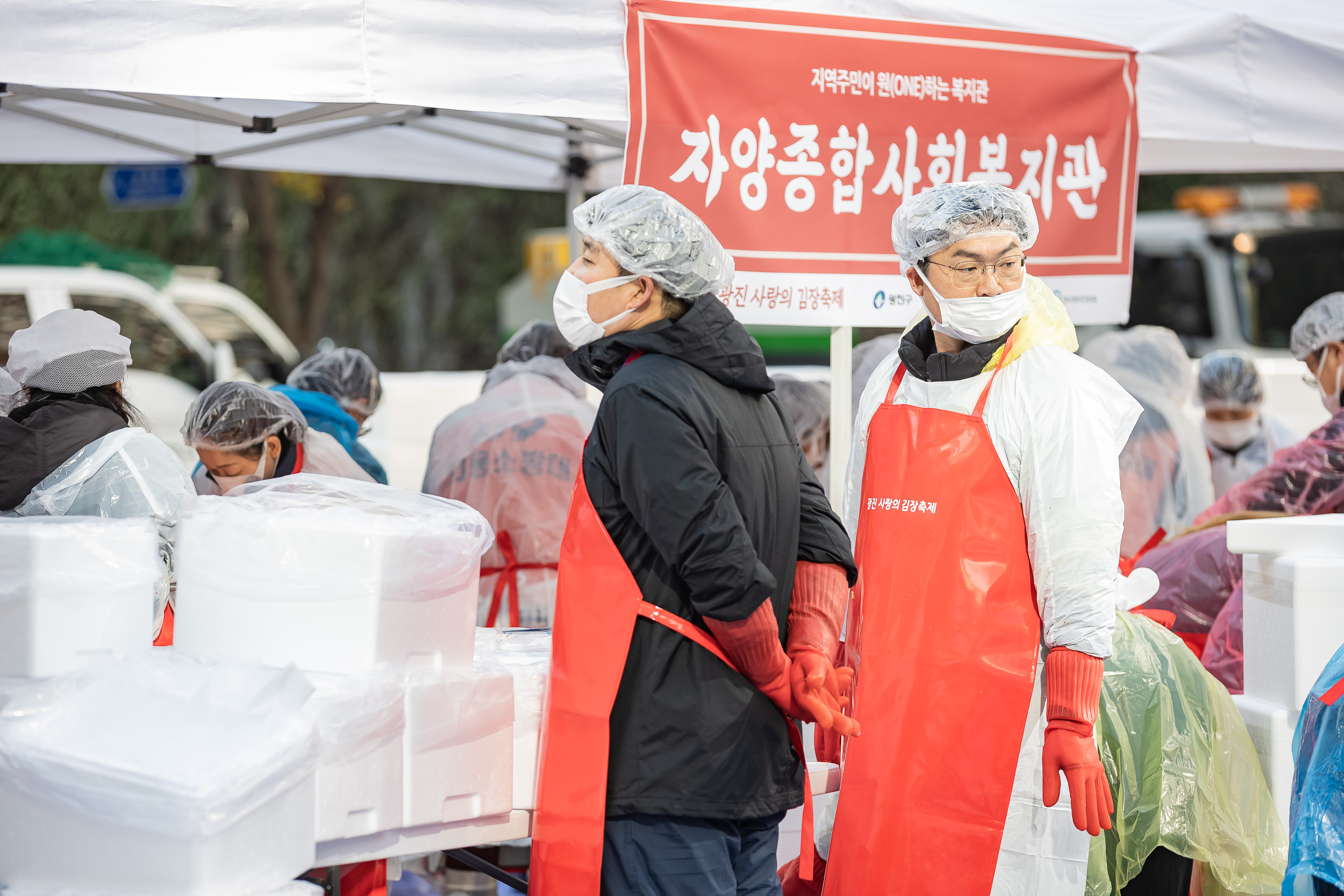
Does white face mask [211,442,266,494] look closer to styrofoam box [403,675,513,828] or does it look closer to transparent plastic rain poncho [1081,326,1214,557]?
styrofoam box [403,675,513,828]

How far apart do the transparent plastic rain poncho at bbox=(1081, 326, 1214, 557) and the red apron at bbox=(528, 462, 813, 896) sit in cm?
341

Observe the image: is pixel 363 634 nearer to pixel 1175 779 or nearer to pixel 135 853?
pixel 135 853

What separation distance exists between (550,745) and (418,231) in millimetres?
18392

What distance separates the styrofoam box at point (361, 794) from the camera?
2.17 meters

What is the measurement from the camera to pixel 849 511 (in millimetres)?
2963

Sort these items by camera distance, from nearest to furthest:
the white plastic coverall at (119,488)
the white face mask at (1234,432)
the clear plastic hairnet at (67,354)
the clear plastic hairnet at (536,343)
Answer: the white plastic coverall at (119,488) → the clear plastic hairnet at (67,354) → the clear plastic hairnet at (536,343) → the white face mask at (1234,432)

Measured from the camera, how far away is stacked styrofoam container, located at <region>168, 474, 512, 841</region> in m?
2.20

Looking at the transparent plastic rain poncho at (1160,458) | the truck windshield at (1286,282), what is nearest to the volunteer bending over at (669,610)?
the transparent plastic rain poncho at (1160,458)

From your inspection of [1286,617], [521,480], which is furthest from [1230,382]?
[521,480]

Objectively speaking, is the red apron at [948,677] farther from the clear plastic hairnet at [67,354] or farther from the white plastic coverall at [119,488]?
the clear plastic hairnet at [67,354]

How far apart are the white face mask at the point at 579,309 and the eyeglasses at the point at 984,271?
709 mm

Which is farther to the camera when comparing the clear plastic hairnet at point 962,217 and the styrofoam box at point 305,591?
the clear plastic hairnet at point 962,217

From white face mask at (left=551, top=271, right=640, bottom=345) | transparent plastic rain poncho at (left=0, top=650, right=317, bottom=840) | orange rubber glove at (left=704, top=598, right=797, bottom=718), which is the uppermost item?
white face mask at (left=551, top=271, right=640, bottom=345)

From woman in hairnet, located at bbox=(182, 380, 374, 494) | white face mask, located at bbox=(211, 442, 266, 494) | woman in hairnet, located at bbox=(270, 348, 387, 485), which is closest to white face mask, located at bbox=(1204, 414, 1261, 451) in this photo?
woman in hairnet, located at bbox=(270, 348, 387, 485)
